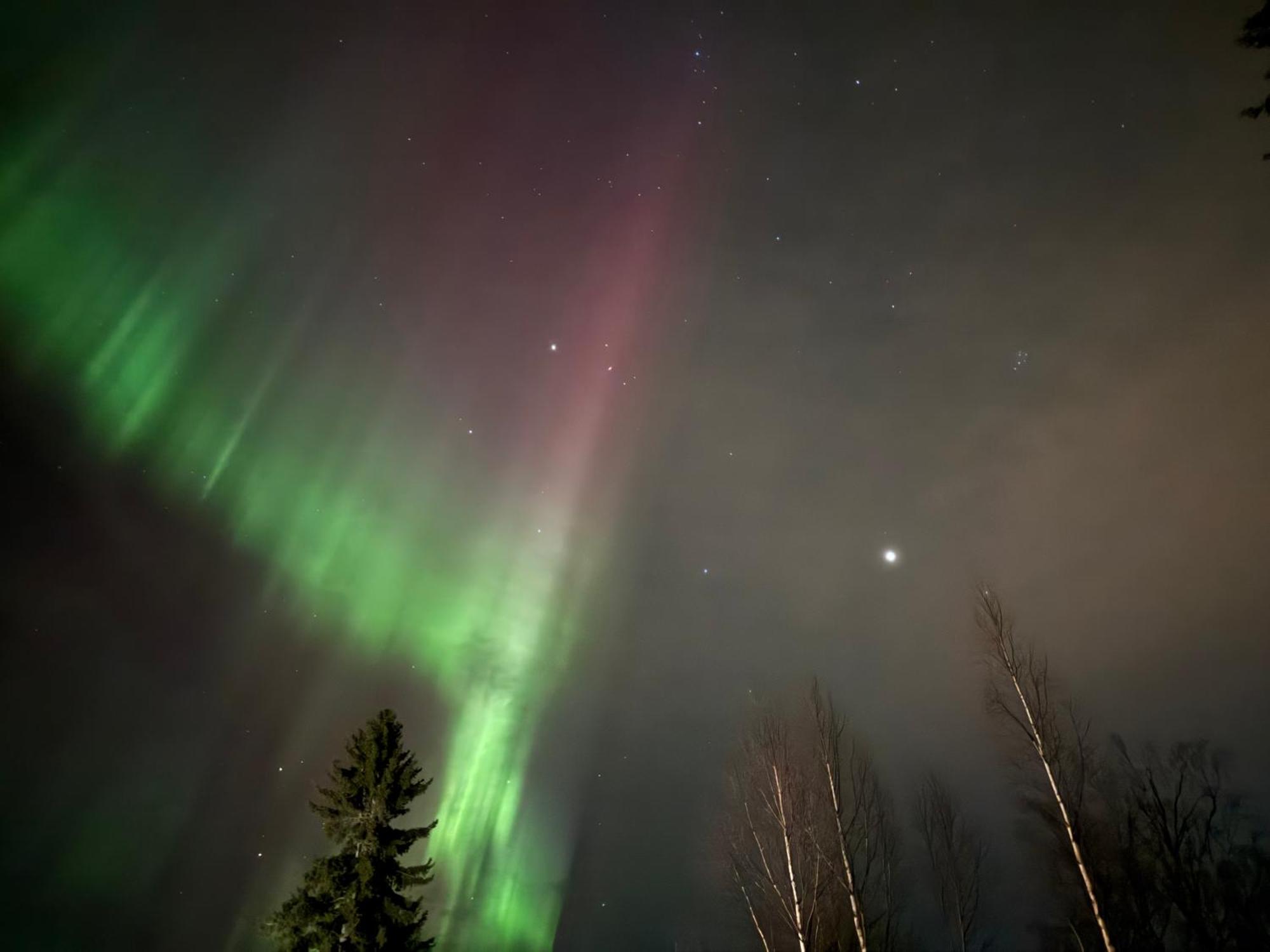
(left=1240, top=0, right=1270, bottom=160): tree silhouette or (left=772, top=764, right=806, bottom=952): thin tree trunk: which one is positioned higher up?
(left=1240, top=0, right=1270, bottom=160): tree silhouette

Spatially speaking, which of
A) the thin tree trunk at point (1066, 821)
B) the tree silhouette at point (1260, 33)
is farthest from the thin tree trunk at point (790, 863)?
the tree silhouette at point (1260, 33)

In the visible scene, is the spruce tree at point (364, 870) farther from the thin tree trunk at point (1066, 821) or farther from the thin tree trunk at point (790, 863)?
the thin tree trunk at point (1066, 821)

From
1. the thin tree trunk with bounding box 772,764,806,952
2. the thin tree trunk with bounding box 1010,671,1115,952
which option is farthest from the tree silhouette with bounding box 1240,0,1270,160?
the thin tree trunk with bounding box 772,764,806,952

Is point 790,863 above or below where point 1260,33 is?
below

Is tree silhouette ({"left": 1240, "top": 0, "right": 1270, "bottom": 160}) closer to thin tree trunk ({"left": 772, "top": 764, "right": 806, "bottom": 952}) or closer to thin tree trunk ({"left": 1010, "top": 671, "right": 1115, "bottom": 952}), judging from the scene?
thin tree trunk ({"left": 1010, "top": 671, "right": 1115, "bottom": 952})

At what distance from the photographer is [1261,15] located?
8.56 metres

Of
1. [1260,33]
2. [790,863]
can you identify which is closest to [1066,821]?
[790,863]

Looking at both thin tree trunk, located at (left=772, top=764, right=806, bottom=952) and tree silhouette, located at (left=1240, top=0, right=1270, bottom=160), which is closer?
tree silhouette, located at (left=1240, top=0, right=1270, bottom=160)

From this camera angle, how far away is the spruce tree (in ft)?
55.0

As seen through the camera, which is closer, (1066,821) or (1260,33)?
(1260,33)

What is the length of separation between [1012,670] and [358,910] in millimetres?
20741

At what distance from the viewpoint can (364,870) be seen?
17281 millimetres

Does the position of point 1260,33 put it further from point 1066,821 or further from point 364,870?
point 364,870

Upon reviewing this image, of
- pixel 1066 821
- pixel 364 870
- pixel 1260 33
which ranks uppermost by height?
pixel 1260 33
